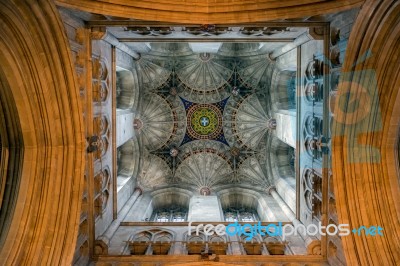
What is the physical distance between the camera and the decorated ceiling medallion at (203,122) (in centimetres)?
2111

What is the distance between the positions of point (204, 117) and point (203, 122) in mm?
319

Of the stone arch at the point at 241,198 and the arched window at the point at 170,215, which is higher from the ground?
the stone arch at the point at 241,198

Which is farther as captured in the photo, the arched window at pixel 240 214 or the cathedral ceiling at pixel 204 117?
the cathedral ceiling at pixel 204 117

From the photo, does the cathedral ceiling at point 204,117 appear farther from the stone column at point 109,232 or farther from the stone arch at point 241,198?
the stone column at point 109,232

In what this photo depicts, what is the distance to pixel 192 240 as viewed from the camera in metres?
11.7

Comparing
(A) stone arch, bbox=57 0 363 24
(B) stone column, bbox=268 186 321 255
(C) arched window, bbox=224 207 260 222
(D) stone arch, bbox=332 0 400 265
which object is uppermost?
(A) stone arch, bbox=57 0 363 24

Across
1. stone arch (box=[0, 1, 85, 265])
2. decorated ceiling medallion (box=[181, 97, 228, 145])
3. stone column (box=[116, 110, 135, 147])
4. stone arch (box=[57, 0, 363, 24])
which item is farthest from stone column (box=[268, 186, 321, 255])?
stone column (box=[116, 110, 135, 147])

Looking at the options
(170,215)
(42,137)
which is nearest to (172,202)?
(170,215)

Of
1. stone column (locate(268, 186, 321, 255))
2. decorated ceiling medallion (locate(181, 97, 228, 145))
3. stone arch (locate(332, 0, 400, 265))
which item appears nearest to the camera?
stone arch (locate(332, 0, 400, 265))

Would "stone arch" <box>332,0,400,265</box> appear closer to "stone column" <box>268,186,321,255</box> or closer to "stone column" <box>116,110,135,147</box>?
"stone column" <box>268,186,321,255</box>

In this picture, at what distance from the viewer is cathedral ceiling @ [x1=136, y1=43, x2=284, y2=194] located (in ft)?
64.2

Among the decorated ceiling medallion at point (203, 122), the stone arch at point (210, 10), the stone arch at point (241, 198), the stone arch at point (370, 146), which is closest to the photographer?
the stone arch at point (370, 146)

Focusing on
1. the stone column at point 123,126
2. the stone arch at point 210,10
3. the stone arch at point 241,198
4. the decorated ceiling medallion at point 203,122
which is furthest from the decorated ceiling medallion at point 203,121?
the stone arch at point 210,10

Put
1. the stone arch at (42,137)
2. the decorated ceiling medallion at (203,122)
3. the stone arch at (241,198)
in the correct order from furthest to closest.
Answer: the decorated ceiling medallion at (203,122)
the stone arch at (241,198)
the stone arch at (42,137)
